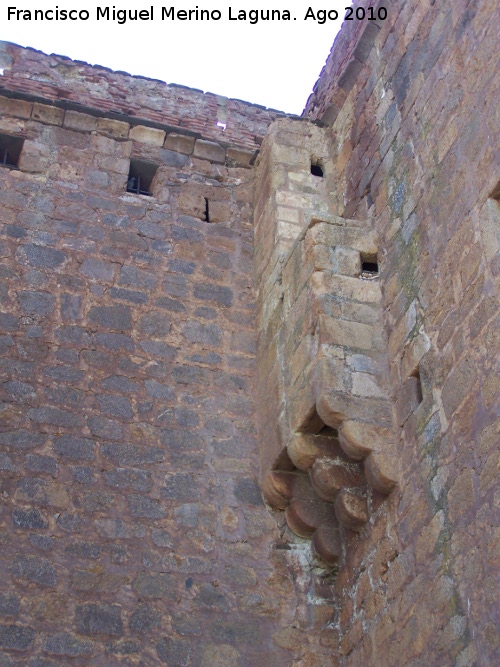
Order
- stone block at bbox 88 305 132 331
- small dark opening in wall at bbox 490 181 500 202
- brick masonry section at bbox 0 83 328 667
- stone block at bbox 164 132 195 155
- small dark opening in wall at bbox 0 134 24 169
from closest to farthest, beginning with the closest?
small dark opening in wall at bbox 490 181 500 202 → brick masonry section at bbox 0 83 328 667 → stone block at bbox 88 305 132 331 → small dark opening in wall at bbox 0 134 24 169 → stone block at bbox 164 132 195 155

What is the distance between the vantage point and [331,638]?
5.20m

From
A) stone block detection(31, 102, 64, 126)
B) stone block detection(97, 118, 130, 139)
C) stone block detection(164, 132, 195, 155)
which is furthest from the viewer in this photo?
stone block detection(164, 132, 195, 155)

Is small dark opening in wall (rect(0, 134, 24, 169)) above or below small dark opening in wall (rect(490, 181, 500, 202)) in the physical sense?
below

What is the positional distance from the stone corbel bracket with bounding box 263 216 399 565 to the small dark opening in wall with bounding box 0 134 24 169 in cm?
224

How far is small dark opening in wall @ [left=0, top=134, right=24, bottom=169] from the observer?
6836 mm

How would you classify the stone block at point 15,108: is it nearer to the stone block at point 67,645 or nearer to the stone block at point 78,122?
the stone block at point 78,122

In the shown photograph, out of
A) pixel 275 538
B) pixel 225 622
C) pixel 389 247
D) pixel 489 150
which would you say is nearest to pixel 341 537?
pixel 275 538

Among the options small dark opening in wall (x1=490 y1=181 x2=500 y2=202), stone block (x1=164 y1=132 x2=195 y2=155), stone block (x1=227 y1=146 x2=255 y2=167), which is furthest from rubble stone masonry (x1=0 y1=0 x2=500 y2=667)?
stone block (x1=227 y1=146 x2=255 y2=167)

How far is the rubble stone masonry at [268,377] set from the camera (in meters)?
4.54

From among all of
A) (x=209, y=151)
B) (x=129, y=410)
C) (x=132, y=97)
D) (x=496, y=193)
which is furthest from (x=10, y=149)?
(x=496, y=193)

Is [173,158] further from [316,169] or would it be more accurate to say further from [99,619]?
[99,619]

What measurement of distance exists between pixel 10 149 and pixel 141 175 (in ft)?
3.07

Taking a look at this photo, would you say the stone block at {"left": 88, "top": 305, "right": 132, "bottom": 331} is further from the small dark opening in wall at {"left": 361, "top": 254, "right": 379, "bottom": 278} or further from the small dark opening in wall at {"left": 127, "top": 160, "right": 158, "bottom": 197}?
the small dark opening in wall at {"left": 361, "top": 254, "right": 379, "bottom": 278}

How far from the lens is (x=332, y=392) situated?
16.5 feet
